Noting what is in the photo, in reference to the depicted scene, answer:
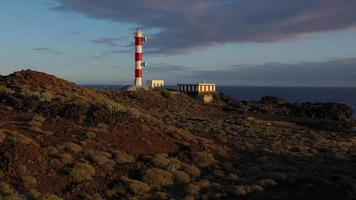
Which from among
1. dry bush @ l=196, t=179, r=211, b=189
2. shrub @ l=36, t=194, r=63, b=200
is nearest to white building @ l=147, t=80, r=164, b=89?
dry bush @ l=196, t=179, r=211, b=189

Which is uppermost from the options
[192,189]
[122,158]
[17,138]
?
[17,138]

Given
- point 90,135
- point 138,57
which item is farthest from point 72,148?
point 138,57

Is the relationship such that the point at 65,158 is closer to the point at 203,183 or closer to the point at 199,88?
the point at 203,183

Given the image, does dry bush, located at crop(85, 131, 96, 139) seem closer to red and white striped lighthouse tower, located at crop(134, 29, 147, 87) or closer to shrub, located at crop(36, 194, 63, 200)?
shrub, located at crop(36, 194, 63, 200)

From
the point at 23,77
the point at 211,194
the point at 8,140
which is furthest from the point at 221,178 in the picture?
the point at 23,77

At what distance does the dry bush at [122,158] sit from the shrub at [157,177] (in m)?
1.70

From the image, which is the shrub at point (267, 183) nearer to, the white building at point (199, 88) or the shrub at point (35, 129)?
the shrub at point (35, 129)

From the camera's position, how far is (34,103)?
1121 inches

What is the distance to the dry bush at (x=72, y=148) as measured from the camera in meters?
Answer: 21.8

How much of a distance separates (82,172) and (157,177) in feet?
9.61

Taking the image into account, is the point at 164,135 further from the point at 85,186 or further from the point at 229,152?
the point at 85,186

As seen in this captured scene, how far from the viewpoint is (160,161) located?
2230 centimetres

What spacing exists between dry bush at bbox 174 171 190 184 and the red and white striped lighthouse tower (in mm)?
50129

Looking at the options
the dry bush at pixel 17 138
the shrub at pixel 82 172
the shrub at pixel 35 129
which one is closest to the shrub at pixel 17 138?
the dry bush at pixel 17 138
